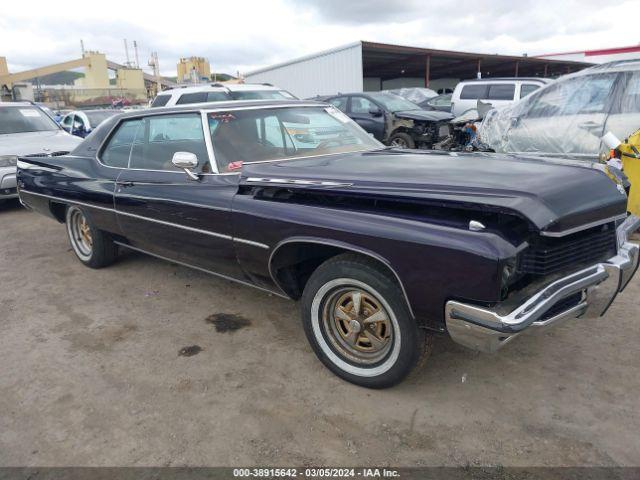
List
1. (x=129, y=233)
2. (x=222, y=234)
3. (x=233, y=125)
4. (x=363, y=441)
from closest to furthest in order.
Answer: (x=363, y=441)
(x=222, y=234)
(x=233, y=125)
(x=129, y=233)

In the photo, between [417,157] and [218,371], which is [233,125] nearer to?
[417,157]

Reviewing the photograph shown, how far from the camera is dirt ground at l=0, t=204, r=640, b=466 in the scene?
2.27 metres

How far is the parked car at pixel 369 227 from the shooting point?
2.14 m

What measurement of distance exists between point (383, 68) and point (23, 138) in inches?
992

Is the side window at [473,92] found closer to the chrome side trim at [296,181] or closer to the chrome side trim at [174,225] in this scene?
the chrome side trim at [174,225]

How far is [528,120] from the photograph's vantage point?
20.6 feet

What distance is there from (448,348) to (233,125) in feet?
7.02

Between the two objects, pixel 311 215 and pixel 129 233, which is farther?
pixel 129 233

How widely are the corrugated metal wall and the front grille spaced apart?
1627cm

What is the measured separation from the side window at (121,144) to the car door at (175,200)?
0.23 feet

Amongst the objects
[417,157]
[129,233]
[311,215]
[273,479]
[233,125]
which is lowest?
[273,479]

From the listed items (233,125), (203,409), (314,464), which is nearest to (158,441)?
(203,409)

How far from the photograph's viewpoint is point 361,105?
10922 millimetres

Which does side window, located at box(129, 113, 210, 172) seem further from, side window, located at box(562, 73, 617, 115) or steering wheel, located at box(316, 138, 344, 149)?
side window, located at box(562, 73, 617, 115)
